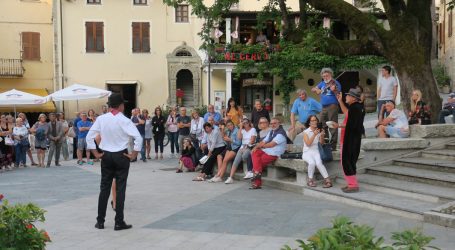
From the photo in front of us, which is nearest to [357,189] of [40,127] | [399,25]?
[399,25]

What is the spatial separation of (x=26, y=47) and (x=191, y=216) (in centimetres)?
3041

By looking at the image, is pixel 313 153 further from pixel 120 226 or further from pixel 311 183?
pixel 120 226

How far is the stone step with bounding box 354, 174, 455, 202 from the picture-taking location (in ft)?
28.6

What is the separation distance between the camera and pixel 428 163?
10391mm

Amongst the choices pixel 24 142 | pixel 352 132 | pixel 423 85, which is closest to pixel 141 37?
pixel 24 142

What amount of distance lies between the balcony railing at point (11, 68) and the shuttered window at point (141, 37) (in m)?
7.34

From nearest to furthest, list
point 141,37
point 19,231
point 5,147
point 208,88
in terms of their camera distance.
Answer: point 19,231 → point 5,147 → point 208,88 → point 141,37

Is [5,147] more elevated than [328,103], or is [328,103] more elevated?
[328,103]

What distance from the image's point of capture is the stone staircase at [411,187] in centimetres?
834

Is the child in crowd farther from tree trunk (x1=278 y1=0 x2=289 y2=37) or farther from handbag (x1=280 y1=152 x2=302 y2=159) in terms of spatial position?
handbag (x1=280 y1=152 x2=302 y2=159)

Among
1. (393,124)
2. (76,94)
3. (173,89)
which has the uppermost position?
(173,89)

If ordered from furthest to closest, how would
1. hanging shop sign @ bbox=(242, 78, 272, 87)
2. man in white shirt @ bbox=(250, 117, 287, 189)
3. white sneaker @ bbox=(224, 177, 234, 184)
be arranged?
hanging shop sign @ bbox=(242, 78, 272, 87)
white sneaker @ bbox=(224, 177, 234, 184)
man in white shirt @ bbox=(250, 117, 287, 189)

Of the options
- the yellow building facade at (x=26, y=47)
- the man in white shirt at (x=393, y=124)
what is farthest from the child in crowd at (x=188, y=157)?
the yellow building facade at (x=26, y=47)

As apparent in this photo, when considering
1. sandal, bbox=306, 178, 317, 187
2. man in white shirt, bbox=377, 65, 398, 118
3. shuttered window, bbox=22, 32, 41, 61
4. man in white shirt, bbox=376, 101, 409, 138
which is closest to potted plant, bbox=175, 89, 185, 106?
shuttered window, bbox=22, 32, 41, 61
